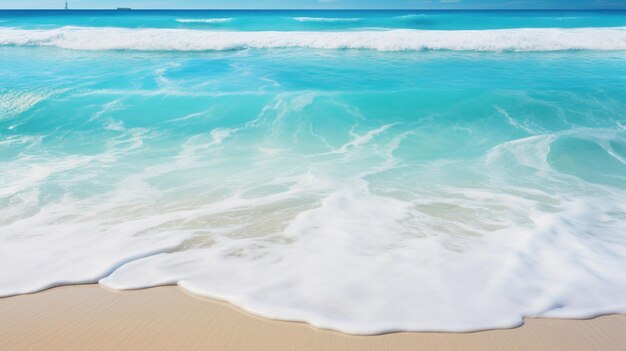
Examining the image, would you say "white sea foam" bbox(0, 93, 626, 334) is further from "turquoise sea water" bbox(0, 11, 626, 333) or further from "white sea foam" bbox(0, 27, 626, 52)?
"white sea foam" bbox(0, 27, 626, 52)

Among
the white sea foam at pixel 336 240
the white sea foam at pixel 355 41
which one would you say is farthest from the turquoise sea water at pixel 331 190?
the white sea foam at pixel 355 41

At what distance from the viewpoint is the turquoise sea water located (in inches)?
105

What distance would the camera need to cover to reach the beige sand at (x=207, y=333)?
6.93ft

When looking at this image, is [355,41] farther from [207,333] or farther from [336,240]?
[207,333]

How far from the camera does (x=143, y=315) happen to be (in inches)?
92.6

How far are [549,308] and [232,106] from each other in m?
7.07

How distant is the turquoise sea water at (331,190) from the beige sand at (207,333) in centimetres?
10

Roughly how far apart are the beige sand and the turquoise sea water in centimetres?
10

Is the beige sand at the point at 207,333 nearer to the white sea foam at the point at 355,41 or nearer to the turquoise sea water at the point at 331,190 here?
the turquoise sea water at the point at 331,190

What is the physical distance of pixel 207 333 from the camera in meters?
2.19

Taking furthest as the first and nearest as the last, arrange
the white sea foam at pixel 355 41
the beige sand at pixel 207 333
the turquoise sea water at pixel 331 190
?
the white sea foam at pixel 355 41 → the turquoise sea water at pixel 331 190 → the beige sand at pixel 207 333

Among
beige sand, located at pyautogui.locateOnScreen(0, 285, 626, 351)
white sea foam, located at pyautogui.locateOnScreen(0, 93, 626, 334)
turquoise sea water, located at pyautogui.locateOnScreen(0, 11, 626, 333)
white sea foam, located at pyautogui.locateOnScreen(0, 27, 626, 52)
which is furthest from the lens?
white sea foam, located at pyautogui.locateOnScreen(0, 27, 626, 52)

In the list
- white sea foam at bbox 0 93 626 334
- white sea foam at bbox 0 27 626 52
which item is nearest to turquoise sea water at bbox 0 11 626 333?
white sea foam at bbox 0 93 626 334

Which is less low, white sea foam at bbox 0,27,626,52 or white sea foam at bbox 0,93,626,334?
white sea foam at bbox 0,27,626,52
